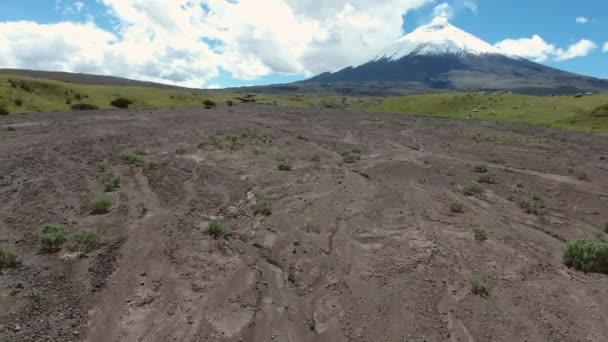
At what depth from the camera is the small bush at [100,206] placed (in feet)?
47.8

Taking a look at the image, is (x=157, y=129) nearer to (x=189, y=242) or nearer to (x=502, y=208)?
(x=189, y=242)

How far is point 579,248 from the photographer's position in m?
12.2

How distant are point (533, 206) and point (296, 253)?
10377mm

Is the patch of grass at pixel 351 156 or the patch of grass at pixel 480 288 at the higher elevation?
the patch of grass at pixel 351 156

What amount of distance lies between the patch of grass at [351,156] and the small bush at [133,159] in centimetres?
1101

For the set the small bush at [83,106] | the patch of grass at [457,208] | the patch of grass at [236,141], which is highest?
the patch of grass at [236,141]

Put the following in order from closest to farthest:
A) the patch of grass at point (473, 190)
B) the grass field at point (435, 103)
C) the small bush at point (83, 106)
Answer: the patch of grass at point (473, 190) < the grass field at point (435, 103) < the small bush at point (83, 106)

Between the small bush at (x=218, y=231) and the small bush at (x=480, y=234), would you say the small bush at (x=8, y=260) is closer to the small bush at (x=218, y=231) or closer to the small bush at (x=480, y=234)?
the small bush at (x=218, y=231)

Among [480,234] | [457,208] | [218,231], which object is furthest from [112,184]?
[480,234]

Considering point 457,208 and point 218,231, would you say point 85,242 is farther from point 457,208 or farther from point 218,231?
point 457,208

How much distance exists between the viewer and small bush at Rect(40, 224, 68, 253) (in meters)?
11.4

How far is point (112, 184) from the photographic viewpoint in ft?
57.4

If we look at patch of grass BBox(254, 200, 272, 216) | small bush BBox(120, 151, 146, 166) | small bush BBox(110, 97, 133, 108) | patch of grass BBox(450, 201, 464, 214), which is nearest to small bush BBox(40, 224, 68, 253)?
patch of grass BBox(254, 200, 272, 216)

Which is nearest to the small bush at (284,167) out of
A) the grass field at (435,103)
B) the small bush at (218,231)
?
Answer: the small bush at (218,231)
